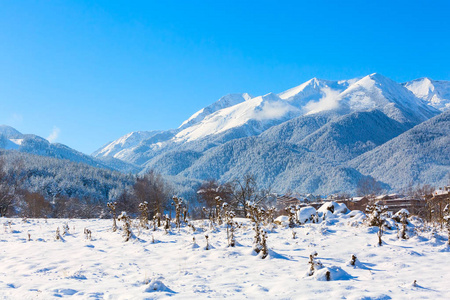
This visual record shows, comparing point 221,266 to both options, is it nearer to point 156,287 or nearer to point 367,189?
point 156,287

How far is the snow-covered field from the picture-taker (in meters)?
6.55

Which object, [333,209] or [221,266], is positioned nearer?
[221,266]

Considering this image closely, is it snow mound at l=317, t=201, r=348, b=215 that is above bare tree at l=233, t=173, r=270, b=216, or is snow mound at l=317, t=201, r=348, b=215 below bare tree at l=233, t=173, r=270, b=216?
below

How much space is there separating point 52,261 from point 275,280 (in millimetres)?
6077

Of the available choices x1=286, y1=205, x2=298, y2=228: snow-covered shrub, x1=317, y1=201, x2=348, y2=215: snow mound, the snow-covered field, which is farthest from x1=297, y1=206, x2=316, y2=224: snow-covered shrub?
the snow-covered field

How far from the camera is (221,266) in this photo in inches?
337

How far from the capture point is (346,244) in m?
10.9

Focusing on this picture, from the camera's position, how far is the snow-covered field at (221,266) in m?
6.55

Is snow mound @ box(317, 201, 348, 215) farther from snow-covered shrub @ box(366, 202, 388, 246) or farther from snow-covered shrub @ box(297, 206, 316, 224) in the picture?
snow-covered shrub @ box(366, 202, 388, 246)

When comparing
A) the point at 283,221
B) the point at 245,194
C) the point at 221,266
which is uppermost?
the point at 245,194

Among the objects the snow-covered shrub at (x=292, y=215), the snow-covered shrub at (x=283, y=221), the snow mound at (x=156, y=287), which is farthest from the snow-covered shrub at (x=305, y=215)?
the snow mound at (x=156, y=287)

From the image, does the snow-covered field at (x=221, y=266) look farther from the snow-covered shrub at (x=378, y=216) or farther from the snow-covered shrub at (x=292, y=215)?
the snow-covered shrub at (x=292, y=215)

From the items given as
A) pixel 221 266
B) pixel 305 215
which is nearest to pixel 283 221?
pixel 305 215

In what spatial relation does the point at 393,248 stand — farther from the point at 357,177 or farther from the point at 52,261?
the point at 357,177
